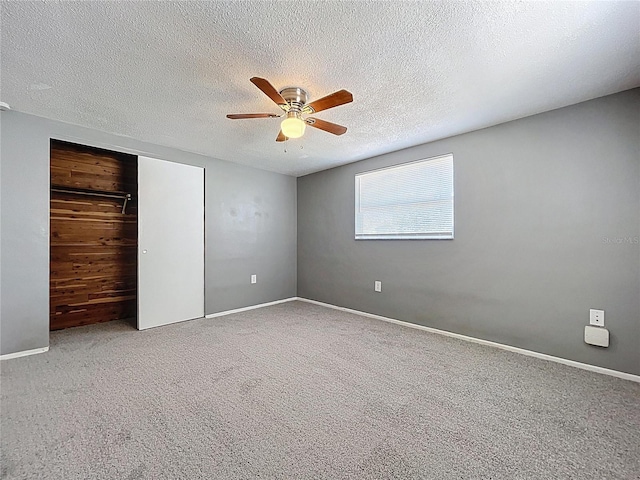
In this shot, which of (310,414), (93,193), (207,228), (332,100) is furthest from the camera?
(207,228)

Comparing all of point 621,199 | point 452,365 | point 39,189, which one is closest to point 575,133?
point 621,199

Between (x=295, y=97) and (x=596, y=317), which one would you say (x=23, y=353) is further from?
(x=596, y=317)

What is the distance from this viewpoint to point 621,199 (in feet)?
7.25

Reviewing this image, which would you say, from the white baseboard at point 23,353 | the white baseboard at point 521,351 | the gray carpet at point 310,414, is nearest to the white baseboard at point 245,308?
the gray carpet at point 310,414

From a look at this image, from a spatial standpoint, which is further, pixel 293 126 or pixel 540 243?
pixel 540 243

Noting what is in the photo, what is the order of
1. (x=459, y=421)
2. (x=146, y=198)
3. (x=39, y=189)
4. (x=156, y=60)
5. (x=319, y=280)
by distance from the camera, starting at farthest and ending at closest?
(x=319, y=280) → (x=146, y=198) → (x=39, y=189) → (x=156, y=60) → (x=459, y=421)

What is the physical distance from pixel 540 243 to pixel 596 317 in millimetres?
695

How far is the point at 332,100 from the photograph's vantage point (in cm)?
196

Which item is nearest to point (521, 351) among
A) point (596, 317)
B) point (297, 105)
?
point (596, 317)

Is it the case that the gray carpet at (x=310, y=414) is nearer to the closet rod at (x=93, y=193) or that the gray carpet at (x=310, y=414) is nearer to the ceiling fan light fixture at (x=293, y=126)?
the closet rod at (x=93, y=193)

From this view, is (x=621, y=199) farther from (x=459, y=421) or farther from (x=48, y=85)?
(x=48, y=85)

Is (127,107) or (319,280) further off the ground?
(127,107)

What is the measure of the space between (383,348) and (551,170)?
7.25 feet

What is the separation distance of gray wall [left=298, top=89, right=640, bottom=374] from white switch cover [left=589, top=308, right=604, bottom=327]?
0.04 metres
